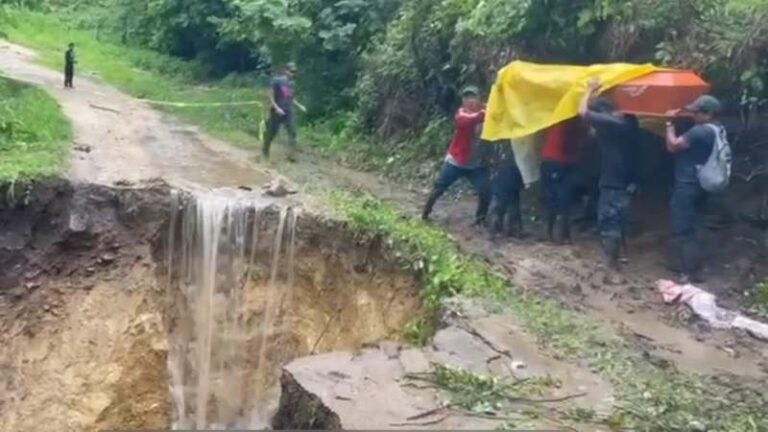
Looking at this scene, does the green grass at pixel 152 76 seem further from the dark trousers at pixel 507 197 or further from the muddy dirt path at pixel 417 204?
the dark trousers at pixel 507 197

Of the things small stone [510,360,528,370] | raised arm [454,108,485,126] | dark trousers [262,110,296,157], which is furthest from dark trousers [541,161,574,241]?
dark trousers [262,110,296,157]

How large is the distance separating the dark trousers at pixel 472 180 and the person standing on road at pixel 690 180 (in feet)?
7.54

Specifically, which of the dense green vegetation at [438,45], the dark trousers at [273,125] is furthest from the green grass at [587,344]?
the dark trousers at [273,125]

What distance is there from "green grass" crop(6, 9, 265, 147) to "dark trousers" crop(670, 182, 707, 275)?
7.64m

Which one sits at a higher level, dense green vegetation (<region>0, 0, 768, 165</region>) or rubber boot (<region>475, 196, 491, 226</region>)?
dense green vegetation (<region>0, 0, 768, 165</region>)

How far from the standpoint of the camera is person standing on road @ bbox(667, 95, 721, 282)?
9.97 m

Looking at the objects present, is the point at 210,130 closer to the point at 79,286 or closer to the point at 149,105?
the point at 149,105

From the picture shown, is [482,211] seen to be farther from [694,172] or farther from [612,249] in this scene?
[694,172]

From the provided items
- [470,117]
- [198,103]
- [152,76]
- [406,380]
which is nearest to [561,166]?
[470,117]

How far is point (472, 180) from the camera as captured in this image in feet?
39.9

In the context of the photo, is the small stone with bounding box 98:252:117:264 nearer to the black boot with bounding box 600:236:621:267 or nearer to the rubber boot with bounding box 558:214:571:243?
the rubber boot with bounding box 558:214:571:243

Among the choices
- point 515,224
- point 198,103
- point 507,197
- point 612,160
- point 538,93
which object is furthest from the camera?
point 198,103

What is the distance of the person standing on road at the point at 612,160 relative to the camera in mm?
10453

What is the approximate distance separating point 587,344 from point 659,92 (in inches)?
114
